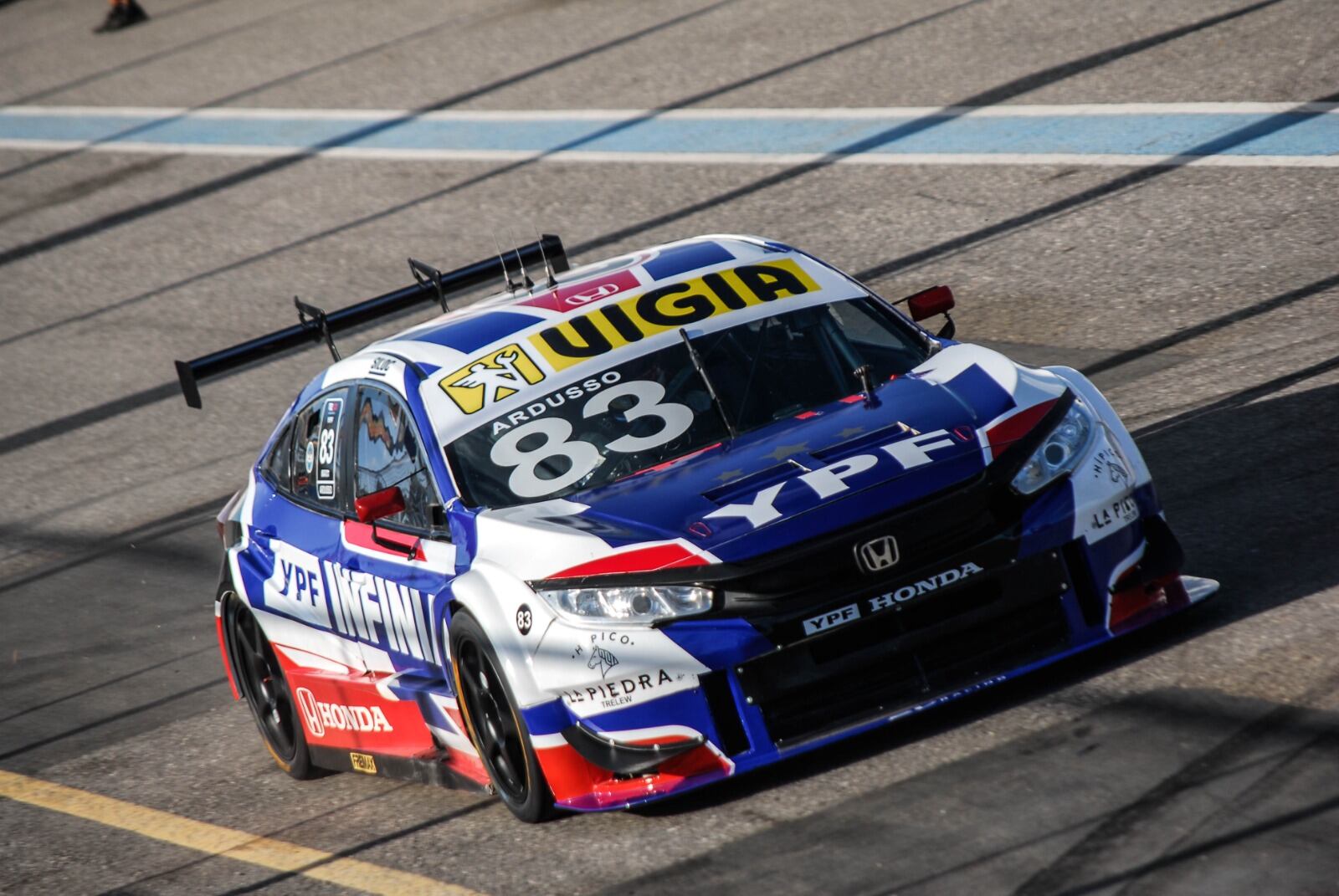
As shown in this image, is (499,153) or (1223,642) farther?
(499,153)

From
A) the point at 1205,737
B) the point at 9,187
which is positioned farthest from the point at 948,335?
the point at 9,187

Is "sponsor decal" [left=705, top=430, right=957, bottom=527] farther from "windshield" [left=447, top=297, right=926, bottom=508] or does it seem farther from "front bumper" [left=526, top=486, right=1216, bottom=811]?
"windshield" [left=447, top=297, right=926, bottom=508]

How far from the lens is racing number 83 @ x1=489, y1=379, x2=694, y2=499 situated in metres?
6.50

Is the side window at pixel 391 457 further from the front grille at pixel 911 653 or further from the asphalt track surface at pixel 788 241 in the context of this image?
the front grille at pixel 911 653

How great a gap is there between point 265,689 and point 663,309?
86.8 inches

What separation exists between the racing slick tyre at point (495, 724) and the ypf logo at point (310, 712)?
1188 millimetres

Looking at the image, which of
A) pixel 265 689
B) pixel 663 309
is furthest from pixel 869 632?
pixel 265 689

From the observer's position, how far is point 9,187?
21375mm

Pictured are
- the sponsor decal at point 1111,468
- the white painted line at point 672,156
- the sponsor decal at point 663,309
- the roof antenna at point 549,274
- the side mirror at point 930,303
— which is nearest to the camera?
the sponsor decal at point 1111,468

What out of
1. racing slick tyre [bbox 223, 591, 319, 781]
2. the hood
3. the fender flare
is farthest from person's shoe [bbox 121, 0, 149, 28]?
the fender flare

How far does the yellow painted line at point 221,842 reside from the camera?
603 centimetres

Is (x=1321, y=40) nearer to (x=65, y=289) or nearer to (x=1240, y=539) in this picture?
(x=1240, y=539)

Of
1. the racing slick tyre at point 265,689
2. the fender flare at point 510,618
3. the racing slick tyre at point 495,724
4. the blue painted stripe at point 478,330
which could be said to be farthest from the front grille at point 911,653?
the racing slick tyre at point 265,689

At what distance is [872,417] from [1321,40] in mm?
8808
